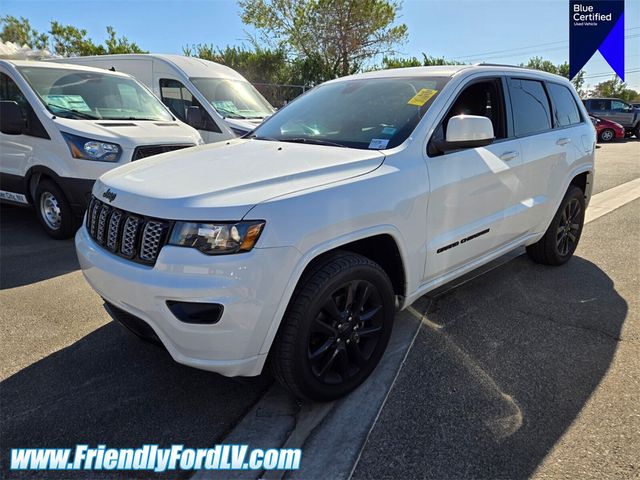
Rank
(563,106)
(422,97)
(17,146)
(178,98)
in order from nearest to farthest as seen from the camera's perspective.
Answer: (422,97) < (563,106) < (17,146) < (178,98)

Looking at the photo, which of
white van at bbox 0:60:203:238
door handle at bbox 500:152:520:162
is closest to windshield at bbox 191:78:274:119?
white van at bbox 0:60:203:238

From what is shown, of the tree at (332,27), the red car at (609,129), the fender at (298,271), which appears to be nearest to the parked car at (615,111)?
the red car at (609,129)

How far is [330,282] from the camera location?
2252 millimetres

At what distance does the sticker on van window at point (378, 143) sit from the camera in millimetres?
2756

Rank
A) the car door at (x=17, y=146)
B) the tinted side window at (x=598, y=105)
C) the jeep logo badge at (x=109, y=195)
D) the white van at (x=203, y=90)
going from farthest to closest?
the tinted side window at (x=598, y=105), the white van at (x=203, y=90), the car door at (x=17, y=146), the jeep logo badge at (x=109, y=195)

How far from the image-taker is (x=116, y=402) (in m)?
2.50

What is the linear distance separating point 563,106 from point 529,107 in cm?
76

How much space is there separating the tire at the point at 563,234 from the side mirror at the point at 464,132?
1881 millimetres

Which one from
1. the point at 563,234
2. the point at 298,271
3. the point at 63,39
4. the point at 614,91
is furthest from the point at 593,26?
the point at 614,91

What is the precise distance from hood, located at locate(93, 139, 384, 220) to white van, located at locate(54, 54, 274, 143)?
4.85 m

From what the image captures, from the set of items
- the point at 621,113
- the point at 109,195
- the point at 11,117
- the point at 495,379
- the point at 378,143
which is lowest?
the point at 495,379

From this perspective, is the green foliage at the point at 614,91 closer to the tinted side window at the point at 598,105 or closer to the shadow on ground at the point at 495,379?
the tinted side window at the point at 598,105

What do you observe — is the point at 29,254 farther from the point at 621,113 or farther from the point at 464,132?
the point at 621,113

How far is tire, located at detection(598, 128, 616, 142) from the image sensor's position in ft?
71.4
